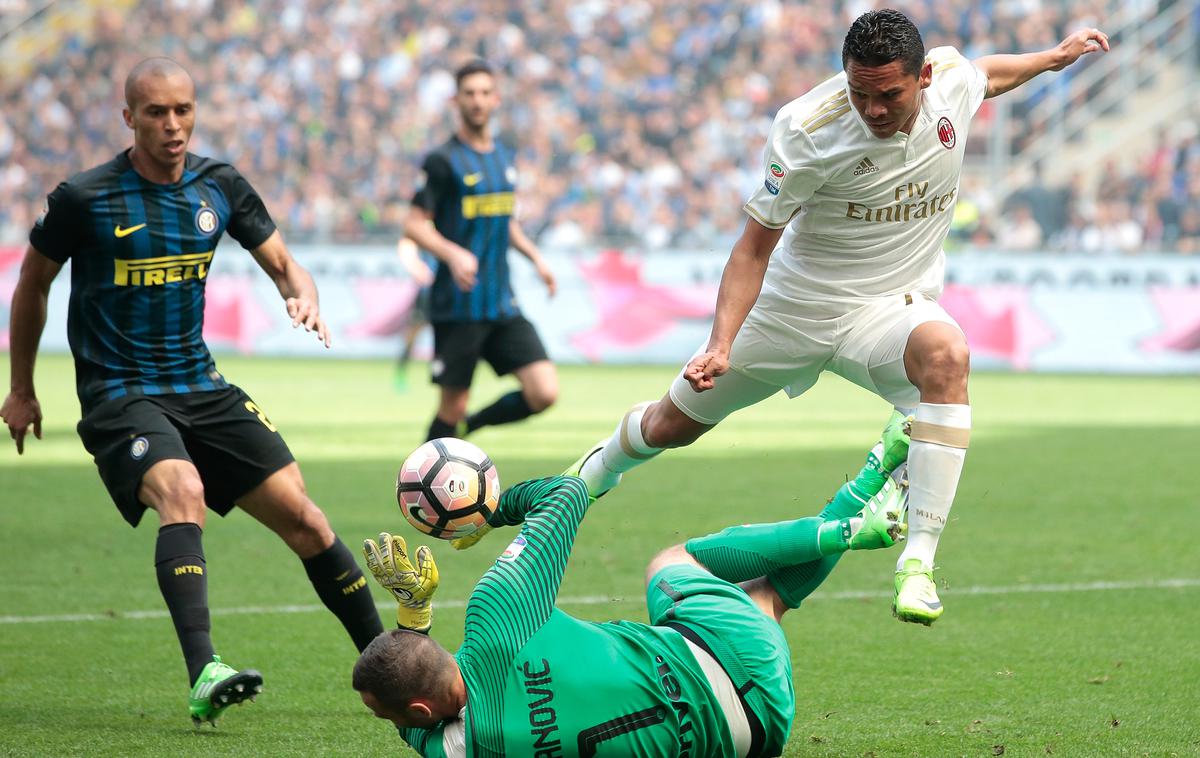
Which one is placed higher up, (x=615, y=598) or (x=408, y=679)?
(x=408, y=679)

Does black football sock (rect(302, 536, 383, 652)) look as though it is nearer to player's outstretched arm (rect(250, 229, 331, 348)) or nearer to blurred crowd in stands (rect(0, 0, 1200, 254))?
player's outstretched arm (rect(250, 229, 331, 348))

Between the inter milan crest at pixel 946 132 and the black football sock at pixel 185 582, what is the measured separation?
115 inches

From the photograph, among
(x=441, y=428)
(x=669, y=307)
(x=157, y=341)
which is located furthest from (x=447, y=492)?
(x=669, y=307)

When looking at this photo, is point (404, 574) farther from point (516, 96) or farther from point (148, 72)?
point (516, 96)

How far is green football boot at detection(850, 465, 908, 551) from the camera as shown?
16.4 feet

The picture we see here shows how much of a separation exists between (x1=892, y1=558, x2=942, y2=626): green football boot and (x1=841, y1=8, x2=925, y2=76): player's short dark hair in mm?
1650

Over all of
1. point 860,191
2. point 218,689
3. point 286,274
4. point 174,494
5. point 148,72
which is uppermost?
point 148,72

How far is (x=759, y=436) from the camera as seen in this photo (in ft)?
44.3

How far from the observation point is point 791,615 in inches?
257

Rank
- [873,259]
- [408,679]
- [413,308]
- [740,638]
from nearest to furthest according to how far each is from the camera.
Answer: [408,679]
[740,638]
[873,259]
[413,308]

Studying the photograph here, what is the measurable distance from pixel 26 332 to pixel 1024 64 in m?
3.82

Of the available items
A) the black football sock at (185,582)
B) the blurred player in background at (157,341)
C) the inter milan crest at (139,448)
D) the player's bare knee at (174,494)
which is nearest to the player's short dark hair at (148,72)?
the blurred player in background at (157,341)

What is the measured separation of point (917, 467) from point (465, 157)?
5.25 metres

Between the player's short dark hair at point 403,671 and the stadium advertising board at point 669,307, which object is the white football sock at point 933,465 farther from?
the stadium advertising board at point 669,307
